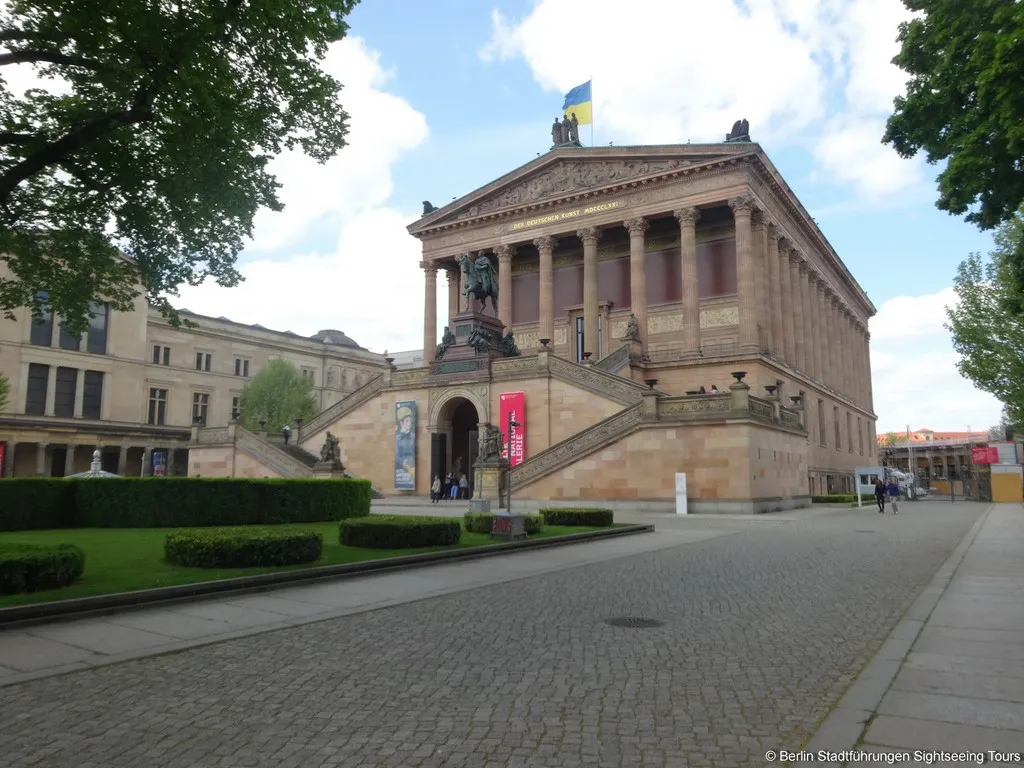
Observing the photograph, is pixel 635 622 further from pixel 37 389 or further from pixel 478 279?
pixel 37 389

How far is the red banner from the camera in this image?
132 ft

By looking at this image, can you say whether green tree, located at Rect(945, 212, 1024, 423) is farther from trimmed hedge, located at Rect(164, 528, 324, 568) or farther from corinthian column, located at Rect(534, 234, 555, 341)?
trimmed hedge, located at Rect(164, 528, 324, 568)

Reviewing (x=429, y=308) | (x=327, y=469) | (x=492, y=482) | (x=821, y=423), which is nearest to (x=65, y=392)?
(x=429, y=308)

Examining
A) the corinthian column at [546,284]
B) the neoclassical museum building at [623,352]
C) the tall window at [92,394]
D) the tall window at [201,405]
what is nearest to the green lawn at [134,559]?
the neoclassical museum building at [623,352]

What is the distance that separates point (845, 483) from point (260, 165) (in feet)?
205

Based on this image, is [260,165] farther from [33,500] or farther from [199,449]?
[199,449]

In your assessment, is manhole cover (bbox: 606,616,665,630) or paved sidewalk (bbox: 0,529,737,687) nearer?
paved sidewalk (bbox: 0,529,737,687)

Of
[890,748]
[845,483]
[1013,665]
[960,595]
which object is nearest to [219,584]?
[890,748]

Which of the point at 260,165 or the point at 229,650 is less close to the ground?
the point at 260,165

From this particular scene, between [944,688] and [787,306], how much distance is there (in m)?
54.3

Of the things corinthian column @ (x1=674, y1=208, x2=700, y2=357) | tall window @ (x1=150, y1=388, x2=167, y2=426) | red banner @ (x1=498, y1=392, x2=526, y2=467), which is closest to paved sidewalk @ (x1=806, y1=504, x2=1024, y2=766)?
red banner @ (x1=498, y1=392, x2=526, y2=467)

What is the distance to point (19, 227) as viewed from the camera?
16750 mm

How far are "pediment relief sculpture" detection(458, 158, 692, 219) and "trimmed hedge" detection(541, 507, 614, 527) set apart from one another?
35.5 meters

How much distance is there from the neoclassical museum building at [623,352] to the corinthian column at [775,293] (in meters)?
0.18
